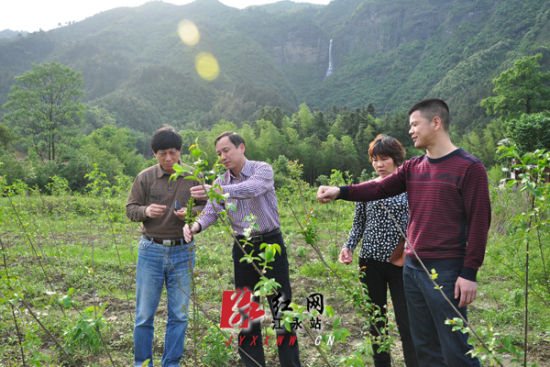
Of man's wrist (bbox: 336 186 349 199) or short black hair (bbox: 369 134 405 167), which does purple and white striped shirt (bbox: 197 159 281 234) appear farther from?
short black hair (bbox: 369 134 405 167)

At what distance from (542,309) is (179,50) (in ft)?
449

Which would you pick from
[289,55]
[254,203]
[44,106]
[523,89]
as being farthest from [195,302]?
[289,55]

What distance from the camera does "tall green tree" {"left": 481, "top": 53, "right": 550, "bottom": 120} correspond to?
29.7 m

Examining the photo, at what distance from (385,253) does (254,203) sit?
1.02m

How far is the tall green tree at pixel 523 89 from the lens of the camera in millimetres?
29656

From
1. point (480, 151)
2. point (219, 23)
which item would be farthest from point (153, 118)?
point (219, 23)

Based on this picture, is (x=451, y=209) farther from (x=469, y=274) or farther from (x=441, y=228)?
(x=469, y=274)

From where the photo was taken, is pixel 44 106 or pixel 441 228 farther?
pixel 44 106

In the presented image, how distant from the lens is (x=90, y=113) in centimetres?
5525

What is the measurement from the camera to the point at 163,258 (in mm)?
2564

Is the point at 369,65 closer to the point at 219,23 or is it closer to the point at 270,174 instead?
the point at 219,23

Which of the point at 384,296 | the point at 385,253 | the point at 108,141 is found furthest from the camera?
the point at 108,141

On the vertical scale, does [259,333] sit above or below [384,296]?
below

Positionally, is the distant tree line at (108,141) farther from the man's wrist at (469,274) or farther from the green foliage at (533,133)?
the man's wrist at (469,274)
